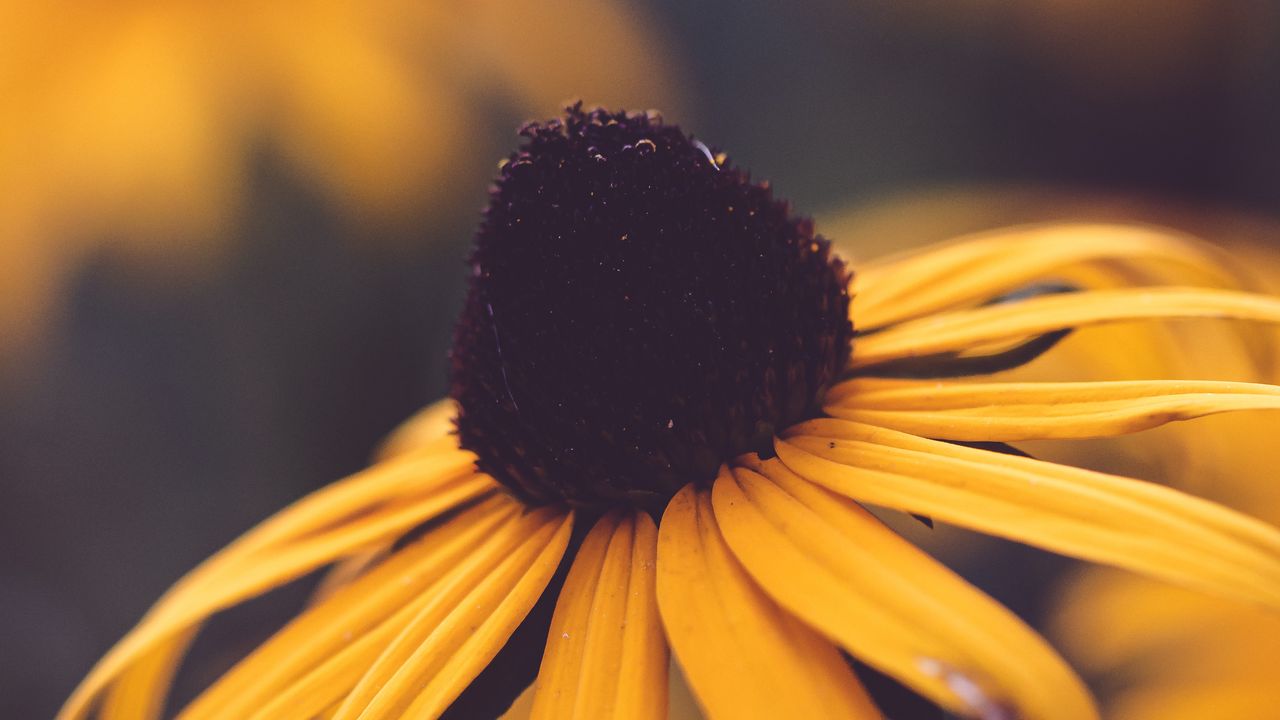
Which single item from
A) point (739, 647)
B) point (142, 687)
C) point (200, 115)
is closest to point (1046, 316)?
point (739, 647)

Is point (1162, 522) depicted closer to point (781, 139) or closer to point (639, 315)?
point (639, 315)

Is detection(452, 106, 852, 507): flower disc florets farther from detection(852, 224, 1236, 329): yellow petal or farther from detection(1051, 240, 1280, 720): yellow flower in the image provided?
detection(1051, 240, 1280, 720): yellow flower

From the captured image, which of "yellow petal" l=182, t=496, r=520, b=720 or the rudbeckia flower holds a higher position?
the rudbeckia flower

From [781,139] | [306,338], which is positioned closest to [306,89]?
[306,338]

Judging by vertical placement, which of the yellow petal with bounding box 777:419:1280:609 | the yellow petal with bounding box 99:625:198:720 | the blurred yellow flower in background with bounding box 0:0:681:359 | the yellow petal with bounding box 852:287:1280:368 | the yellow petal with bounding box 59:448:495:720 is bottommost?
the yellow petal with bounding box 99:625:198:720

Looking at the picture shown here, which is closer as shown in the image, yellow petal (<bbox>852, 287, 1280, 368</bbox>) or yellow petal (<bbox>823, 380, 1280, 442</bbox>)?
yellow petal (<bbox>823, 380, 1280, 442</bbox>)

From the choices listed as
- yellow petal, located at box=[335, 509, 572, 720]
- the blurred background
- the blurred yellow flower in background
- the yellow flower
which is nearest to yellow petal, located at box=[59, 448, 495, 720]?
yellow petal, located at box=[335, 509, 572, 720]

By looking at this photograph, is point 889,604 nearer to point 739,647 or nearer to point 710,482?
point 739,647

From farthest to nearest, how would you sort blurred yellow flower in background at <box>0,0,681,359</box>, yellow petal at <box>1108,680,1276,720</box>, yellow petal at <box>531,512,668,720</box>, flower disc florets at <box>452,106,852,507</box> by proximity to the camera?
1. blurred yellow flower in background at <box>0,0,681,359</box>
2. yellow petal at <box>1108,680,1276,720</box>
3. flower disc florets at <box>452,106,852,507</box>
4. yellow petal at <box>531,512,668,720</box>
